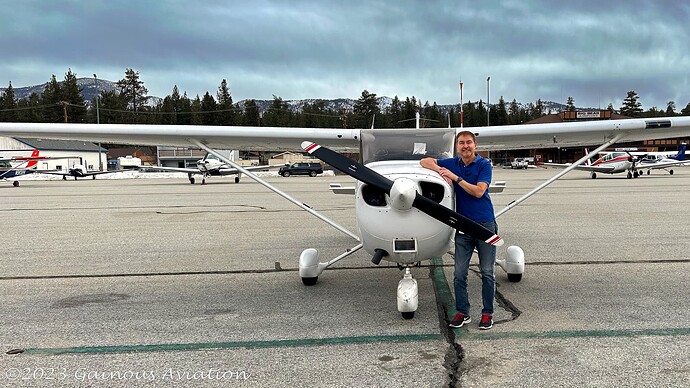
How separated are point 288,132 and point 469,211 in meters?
2.75

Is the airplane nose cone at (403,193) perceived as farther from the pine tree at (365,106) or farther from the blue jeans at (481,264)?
the pine tree at (365,106)

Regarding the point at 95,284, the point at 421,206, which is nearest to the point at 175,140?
the point at 95,284

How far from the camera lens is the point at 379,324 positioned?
4.19 meters

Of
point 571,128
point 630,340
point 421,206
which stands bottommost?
point 630,340

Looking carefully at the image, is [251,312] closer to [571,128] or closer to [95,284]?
[95,284]

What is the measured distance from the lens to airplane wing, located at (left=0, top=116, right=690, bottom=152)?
5883 millimetres

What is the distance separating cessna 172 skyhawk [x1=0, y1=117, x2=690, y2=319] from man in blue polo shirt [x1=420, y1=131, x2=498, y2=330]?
0.36 ft

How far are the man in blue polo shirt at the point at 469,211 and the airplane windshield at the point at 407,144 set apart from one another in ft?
2.73

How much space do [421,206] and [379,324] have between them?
1.16 metres

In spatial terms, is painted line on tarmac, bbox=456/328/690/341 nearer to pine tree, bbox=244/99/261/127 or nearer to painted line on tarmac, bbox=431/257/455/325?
painted line on tarmac, bbox=431/257/455/325

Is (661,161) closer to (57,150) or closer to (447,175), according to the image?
(447,175)

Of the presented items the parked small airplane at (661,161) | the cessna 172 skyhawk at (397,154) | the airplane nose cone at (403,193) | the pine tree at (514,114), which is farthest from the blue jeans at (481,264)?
the pine tree at (514,114)

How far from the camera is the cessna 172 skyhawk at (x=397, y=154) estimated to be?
3.81 meters

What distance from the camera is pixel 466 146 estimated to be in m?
4.02
